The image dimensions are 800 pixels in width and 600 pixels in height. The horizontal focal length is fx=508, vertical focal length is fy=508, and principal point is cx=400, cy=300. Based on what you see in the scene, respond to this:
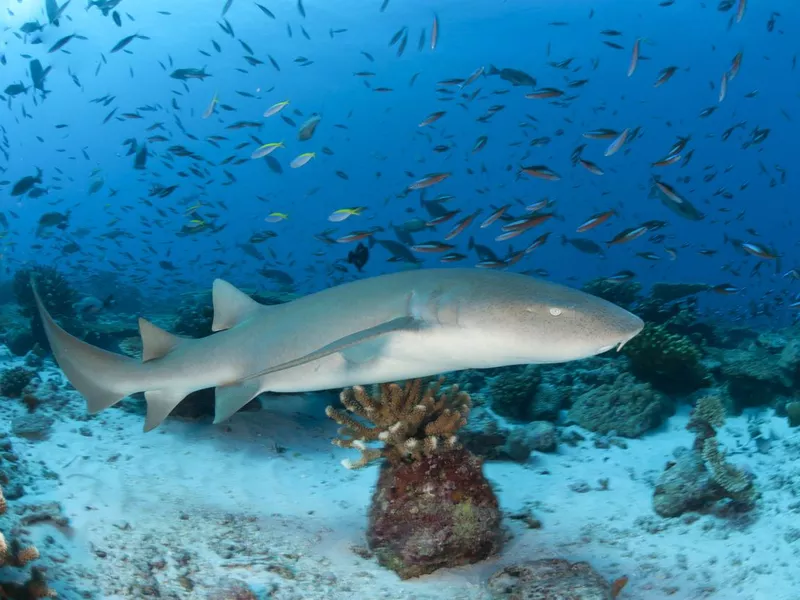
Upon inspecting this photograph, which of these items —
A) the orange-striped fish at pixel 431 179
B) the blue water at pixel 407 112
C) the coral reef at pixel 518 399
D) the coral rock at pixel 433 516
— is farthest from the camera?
the blue water at pixel 407 112

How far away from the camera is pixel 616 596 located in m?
3.46

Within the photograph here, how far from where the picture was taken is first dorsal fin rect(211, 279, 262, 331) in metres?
4.33

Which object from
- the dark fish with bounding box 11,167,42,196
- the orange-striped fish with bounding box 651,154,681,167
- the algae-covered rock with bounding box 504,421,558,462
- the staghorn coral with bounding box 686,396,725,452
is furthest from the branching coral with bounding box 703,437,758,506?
the dark fish with bounding box 11,167,42,196

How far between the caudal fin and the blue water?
10492mm

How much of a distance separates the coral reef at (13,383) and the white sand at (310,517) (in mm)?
497

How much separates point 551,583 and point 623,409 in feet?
16.5

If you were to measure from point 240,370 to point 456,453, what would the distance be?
186 cm

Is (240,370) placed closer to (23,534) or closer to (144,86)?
(23,534)

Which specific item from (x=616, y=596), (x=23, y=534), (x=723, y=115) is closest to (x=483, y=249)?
(x=616, y=596)

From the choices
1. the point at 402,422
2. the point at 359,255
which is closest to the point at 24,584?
the point at 402,422

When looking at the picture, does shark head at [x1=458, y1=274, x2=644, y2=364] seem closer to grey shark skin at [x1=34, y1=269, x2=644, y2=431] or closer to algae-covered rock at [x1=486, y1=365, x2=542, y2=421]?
grey shark skin at [x1=34, y1=269, x2=644, y2=431]

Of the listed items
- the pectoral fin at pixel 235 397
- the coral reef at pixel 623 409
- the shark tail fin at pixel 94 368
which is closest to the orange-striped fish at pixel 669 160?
the coral reef at pixel 623 409

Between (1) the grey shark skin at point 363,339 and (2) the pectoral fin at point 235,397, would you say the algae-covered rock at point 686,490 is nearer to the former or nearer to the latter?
(1) the grey shark skin at point 363,339

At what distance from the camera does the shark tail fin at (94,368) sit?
401cm
